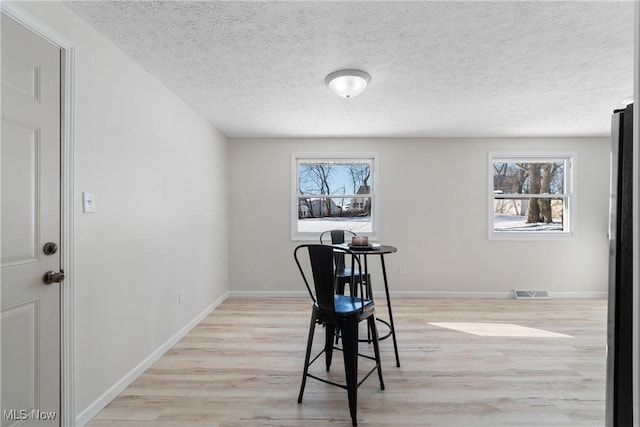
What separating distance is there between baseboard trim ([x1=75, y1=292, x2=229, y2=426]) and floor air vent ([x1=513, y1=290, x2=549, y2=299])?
4.28 m

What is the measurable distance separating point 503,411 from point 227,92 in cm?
319

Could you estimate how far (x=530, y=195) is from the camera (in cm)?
464

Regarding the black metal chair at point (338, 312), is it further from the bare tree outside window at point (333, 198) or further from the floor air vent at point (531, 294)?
the floor air vent at point (531, 294)

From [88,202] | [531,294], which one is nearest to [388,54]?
[88,202]

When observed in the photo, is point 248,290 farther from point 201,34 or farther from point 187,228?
point 201,34

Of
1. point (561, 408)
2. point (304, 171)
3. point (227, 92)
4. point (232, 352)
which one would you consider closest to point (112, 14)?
point (227, 92)

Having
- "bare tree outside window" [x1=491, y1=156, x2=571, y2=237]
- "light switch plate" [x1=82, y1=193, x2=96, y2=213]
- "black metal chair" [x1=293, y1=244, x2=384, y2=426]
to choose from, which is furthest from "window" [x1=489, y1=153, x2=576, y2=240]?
"light switch plate" [x1=82, y1=193, x2=96, y2=213]

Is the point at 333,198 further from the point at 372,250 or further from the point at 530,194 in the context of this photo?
the point at 530,194

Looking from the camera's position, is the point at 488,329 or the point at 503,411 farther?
the point at 488,329

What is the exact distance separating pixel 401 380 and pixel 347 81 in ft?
7.43

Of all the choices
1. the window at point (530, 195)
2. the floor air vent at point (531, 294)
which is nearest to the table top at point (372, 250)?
the window at point (530, 195)

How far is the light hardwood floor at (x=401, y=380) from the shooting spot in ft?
6.35

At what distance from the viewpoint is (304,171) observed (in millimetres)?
4766

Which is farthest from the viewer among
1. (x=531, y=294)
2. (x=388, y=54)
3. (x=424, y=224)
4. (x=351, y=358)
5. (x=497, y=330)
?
(x=424, y=224)
